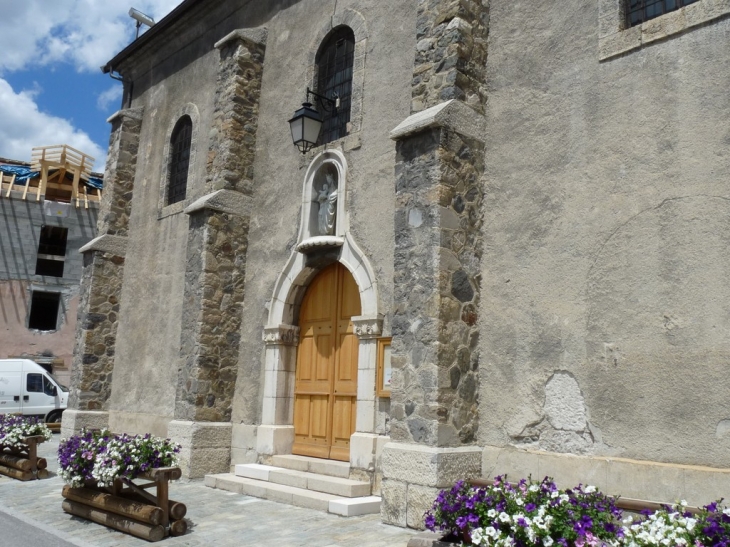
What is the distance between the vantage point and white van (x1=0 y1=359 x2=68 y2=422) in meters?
17.6

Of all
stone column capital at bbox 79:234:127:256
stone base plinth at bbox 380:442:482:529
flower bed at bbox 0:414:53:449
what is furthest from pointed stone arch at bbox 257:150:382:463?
stone column capital at bbox 79:234:127:256

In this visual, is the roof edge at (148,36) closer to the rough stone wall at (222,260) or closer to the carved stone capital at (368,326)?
the rough stone wall at (222,260)

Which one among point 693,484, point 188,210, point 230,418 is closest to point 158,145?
point 188,210

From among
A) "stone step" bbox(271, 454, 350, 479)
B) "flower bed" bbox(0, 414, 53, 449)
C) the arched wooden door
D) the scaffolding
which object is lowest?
"stone step" bbox(271, 454, 350, 479)

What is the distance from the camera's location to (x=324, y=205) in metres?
8.95

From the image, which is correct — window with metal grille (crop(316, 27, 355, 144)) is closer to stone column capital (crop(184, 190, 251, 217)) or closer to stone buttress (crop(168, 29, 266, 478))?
stone buttress (crop(168, 29, 266, 478))

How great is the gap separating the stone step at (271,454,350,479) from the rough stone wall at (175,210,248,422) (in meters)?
1.42

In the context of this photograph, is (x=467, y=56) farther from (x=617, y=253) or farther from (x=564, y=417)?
(x=564, y=417)

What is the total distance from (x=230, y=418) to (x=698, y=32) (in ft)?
24.6

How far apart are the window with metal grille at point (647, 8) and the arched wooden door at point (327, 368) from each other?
14.1 feet

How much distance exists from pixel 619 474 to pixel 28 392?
1660 centimetres

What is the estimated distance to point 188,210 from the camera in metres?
10.1

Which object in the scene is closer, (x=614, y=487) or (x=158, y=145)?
(x=614, y=487)

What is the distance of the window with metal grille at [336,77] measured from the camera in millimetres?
9141
